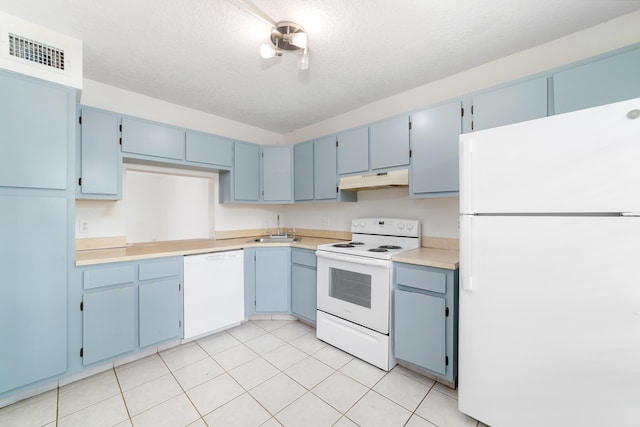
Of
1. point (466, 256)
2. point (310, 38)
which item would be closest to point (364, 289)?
point (466, 256)

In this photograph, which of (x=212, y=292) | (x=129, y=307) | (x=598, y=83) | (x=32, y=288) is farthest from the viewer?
(x=212, y=292)

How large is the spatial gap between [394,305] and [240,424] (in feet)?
4.17

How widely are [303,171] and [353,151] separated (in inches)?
29.8

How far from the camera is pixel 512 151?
4.37ft

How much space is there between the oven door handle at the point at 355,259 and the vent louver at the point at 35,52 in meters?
2.38

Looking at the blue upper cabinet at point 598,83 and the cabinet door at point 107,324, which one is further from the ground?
the blue upper cabinet at point 598,83

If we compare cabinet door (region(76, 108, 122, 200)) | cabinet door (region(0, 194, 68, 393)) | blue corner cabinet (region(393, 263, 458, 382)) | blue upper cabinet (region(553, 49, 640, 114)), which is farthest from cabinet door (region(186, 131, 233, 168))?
blue upper cabinet (region(553, 49, 640, 114))

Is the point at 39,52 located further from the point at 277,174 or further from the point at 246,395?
the point at 246,395

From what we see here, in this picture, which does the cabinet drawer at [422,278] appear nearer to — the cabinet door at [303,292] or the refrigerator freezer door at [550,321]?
the refrigerator freezer door at [550,321]

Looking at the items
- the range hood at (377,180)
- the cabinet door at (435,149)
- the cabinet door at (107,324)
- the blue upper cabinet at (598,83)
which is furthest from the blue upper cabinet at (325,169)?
the cabinet door at (107,324)

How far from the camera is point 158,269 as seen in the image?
2.16 metres

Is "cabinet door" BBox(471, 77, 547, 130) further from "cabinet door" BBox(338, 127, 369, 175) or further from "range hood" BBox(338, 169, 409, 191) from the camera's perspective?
"cabinet door" BBox(338, 127, 369, 175)

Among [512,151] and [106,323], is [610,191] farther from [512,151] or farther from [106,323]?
[106,323]

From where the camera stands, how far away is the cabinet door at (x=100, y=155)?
2041mm
